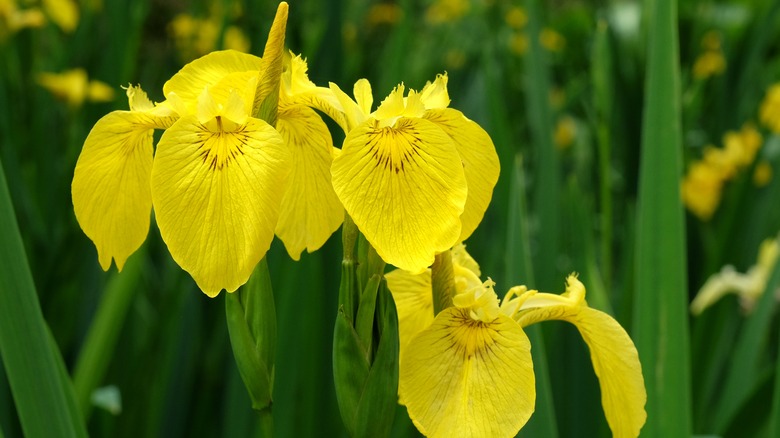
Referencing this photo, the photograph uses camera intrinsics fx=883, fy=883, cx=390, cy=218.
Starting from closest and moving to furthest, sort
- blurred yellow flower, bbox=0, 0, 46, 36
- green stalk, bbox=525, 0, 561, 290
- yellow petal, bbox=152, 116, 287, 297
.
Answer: yellow petal, bbox=152, 116, 287, 297, green stalk, bbox=525, 0, 561, 290, blurred yellow flower, bbox=0, 0, 46, 36

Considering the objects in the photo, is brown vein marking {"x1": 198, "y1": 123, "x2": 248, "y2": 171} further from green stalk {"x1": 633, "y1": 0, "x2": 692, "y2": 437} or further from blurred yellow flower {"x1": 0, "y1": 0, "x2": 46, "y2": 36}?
blurred yellow flower {"x1": 0, "y1": 0, "x2": 46, "y2": 36}

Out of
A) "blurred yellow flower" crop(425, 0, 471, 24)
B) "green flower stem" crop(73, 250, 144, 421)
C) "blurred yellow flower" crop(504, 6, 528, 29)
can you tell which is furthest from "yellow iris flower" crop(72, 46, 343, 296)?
"blurred yellow flower" crop(425, 0, 471, 24)

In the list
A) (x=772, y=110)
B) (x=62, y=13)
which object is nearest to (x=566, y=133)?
(x=772, y=110)

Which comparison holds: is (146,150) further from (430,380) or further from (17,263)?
(430,380)

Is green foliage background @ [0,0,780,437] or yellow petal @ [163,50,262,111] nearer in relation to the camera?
yellow petal @ [163,50,262,111]

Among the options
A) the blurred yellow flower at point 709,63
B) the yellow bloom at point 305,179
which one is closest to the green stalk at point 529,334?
the yellow bloom at point 305,179

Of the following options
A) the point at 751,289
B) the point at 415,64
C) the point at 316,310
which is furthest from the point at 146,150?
the point at 415,64

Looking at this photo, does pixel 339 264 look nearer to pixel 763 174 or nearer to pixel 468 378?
pixel 468 378
